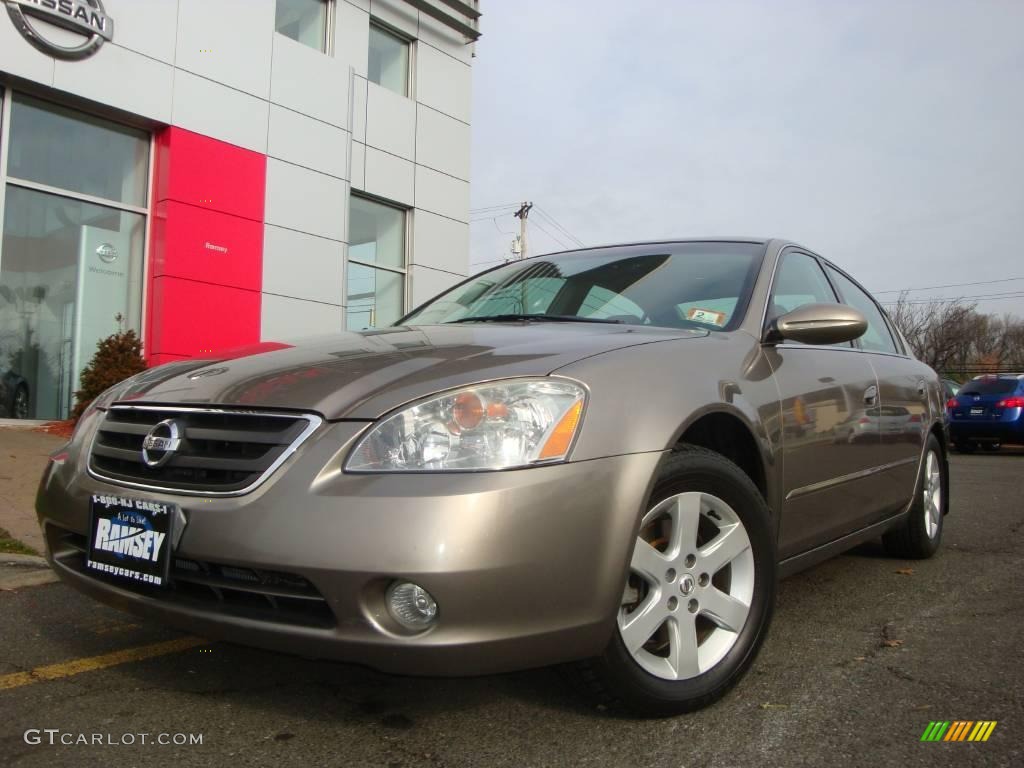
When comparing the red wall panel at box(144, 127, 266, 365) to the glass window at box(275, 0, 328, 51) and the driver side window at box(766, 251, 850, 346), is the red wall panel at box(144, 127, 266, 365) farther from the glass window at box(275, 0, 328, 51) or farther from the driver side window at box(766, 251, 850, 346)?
the driver side window at box(766, 251, 850, 346)

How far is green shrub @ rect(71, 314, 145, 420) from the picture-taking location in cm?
858

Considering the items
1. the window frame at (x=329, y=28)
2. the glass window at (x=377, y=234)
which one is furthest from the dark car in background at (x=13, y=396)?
the window frame at (x=329, y=28)

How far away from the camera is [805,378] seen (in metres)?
2.87

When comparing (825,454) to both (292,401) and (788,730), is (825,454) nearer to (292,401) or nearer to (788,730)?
(788,730)

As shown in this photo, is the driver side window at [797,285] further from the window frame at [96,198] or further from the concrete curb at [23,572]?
the window frame at [96,198]

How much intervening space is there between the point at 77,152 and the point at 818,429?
31.0 feet

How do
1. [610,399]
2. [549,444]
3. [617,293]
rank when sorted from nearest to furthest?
[549,444]
[610,399]
[617,293]

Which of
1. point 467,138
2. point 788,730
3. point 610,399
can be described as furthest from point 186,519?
point 467,138

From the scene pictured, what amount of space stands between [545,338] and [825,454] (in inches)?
45.7

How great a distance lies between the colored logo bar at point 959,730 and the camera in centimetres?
202

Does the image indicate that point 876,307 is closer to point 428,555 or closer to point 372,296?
point 428,555

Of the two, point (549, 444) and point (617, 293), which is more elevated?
point (617, 293)

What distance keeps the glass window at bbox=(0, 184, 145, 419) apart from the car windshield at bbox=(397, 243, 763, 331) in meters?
7.41

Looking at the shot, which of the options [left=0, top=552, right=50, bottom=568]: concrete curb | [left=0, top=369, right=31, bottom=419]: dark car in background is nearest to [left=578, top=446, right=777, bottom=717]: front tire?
[left=0, top=552, right=50, bottom=568]: concrete curb
